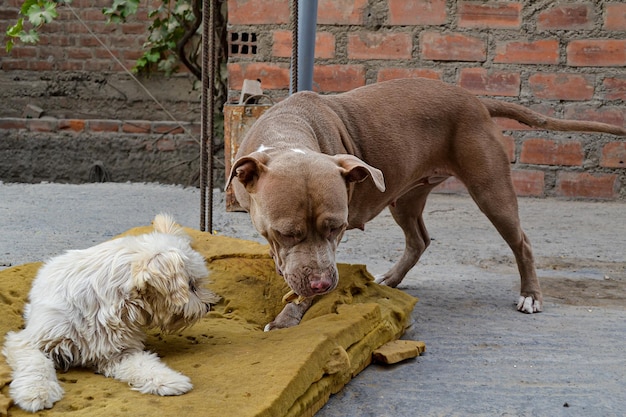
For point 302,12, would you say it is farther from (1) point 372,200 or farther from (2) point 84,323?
(2) point 84,323

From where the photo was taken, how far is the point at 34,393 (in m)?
2.10

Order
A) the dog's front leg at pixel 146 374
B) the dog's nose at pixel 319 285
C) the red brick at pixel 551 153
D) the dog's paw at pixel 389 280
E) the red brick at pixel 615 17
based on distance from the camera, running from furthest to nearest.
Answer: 1. the red brick at pixel 551 153
2. the red brick at pixel 615 17
3. the dog's paw at pixel 389 280
4. the dog's nose at pixel 319 285
5. the dog's front leg at pixel 146 374

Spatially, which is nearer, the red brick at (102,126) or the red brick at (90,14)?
the red brick at (102,126)

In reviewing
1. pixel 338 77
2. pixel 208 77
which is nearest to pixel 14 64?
pixel 338 77

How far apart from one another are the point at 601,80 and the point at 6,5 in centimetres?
527

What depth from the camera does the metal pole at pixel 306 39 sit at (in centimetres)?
438

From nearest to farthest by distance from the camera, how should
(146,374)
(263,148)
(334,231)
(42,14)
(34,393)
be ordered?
(34,393) < (146,374) < (334,231) < (263,148) < (42,14)

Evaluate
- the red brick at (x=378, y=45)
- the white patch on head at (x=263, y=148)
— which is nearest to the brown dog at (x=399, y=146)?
the white patch on head at (x=263, y=148)

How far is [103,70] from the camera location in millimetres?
7238

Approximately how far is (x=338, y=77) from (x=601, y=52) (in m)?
1.90

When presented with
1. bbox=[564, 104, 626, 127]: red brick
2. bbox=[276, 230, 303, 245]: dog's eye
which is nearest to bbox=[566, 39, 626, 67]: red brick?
bbox=[564, 104, 626, 127]: red brick

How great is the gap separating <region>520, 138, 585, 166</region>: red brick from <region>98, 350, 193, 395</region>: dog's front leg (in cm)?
393

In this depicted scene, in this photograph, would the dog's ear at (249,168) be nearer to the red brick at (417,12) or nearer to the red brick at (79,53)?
the red brick at (417,12)

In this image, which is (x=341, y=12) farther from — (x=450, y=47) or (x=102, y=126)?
(x=102, y=126)
